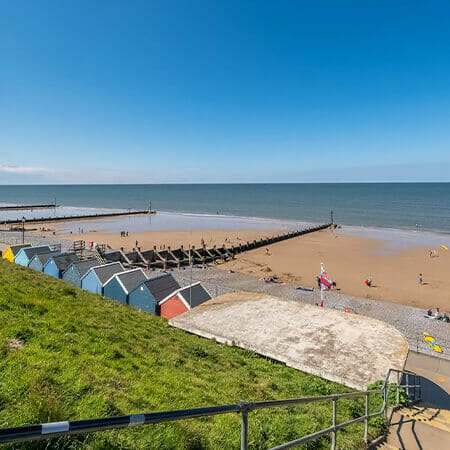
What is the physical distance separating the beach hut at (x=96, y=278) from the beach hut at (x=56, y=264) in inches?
121

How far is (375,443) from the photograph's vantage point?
6668 mm

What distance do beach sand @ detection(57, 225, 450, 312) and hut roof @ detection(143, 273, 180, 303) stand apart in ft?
51.8

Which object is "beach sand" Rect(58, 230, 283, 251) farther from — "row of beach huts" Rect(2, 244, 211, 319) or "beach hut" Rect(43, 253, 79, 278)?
"row of beach huts" Rect(2, 244, 211, 319)

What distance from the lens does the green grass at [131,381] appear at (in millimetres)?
4762

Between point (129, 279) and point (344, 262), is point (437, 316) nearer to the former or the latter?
point (344, 262)

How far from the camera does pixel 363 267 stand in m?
38.4

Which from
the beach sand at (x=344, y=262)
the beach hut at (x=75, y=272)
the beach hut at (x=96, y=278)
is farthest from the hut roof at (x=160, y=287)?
the beach sand at (x=344, y=262)

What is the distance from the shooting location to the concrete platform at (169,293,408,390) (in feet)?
34.1

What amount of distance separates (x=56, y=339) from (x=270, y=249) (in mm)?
43943

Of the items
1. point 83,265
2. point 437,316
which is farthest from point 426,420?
point 83,265

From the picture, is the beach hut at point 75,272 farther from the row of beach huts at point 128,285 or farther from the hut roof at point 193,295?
the hut roof at point 193,295

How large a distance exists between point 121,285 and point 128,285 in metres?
0.46

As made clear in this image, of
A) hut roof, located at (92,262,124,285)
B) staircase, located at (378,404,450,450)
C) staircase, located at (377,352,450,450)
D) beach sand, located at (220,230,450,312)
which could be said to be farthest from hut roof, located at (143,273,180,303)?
beach sand, located at (220,230,450,312)

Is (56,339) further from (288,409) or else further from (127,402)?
(288,409)
